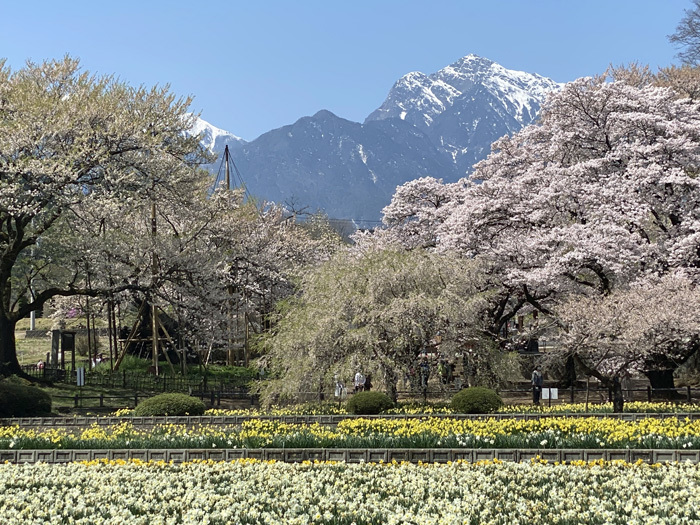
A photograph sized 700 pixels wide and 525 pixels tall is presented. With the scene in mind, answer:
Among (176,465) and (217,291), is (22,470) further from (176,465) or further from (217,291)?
(217,291)

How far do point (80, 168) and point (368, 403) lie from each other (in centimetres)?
Answer: 1651

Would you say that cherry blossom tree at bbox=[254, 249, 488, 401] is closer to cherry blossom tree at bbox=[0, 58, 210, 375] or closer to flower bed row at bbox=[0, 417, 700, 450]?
flower bed row at bbox=[0, 417, 700, 450]

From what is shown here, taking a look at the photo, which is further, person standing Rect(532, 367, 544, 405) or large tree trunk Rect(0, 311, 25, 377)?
large tree trunk Rect(0, 311, 25, 377)

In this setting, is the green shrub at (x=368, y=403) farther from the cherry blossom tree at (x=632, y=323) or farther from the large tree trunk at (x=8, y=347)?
the large tree trunk at (x=8, y=347)

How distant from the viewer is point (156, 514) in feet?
34.1

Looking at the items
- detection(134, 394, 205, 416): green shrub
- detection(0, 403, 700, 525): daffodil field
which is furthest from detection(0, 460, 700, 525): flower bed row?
detection(134, 394, 205, 416): green shrub

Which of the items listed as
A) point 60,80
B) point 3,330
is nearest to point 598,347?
point 3,330

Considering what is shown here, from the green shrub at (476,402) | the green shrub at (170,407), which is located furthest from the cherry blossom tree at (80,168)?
the green shrub at (476,402)

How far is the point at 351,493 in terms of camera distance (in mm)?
11172

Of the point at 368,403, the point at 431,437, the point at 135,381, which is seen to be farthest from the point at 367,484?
the point at 135,381

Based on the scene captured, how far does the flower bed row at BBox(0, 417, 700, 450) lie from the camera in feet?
50.4

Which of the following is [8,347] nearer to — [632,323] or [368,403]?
[368,403]

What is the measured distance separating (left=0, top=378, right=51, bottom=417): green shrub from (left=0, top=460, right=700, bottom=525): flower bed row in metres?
12.2

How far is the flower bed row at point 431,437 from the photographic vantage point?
15.4m
